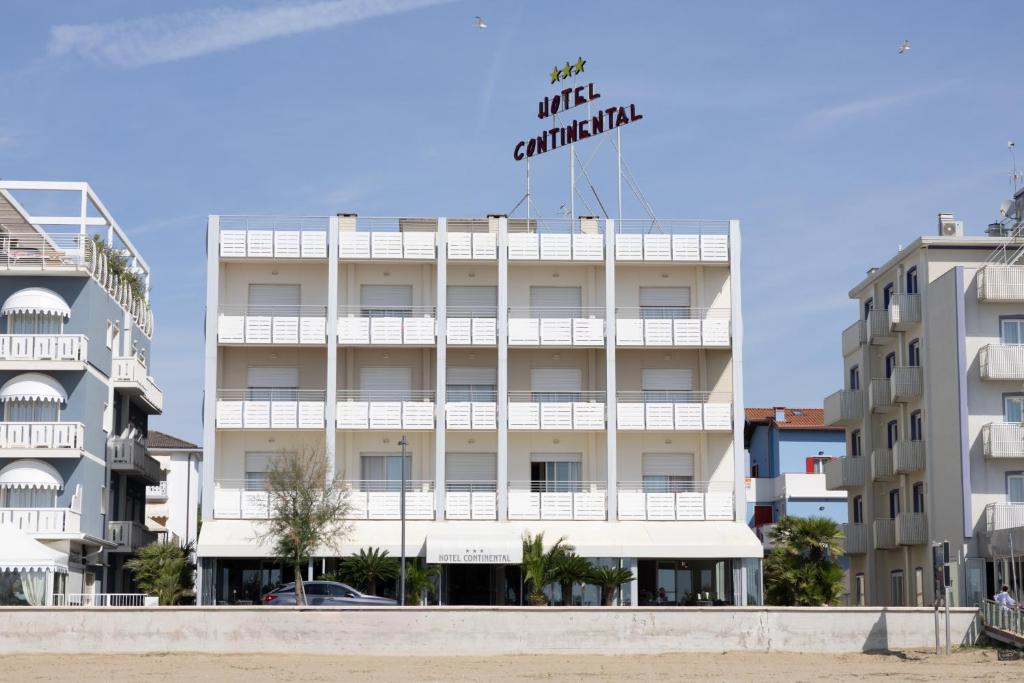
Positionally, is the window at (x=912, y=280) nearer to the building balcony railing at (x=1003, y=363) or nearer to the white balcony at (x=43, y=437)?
the building balcony railing at (x=1003, y=363)

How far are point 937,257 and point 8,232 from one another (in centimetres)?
3727

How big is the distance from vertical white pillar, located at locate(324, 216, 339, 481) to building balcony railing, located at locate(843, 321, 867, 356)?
979 inches

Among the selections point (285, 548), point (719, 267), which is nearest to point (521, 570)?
point (285, 548)

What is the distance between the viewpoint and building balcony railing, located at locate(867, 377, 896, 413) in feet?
221

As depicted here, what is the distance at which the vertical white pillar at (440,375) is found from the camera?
2330 inches

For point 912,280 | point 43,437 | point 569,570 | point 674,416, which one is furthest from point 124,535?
point 912,280

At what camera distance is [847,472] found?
71938 mm

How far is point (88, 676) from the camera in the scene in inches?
1607

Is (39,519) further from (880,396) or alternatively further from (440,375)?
(880,396)

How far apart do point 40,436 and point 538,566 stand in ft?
61.9

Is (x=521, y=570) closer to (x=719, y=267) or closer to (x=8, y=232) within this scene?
(x=719, y=267)

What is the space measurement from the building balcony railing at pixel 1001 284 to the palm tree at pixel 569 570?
18626 millimetres

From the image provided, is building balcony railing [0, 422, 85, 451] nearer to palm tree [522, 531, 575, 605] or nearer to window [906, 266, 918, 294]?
palm tree [522, 531, 575, 605]

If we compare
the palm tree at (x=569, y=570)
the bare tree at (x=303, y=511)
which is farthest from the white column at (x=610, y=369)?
the bare tree at (x=303, y=511)
